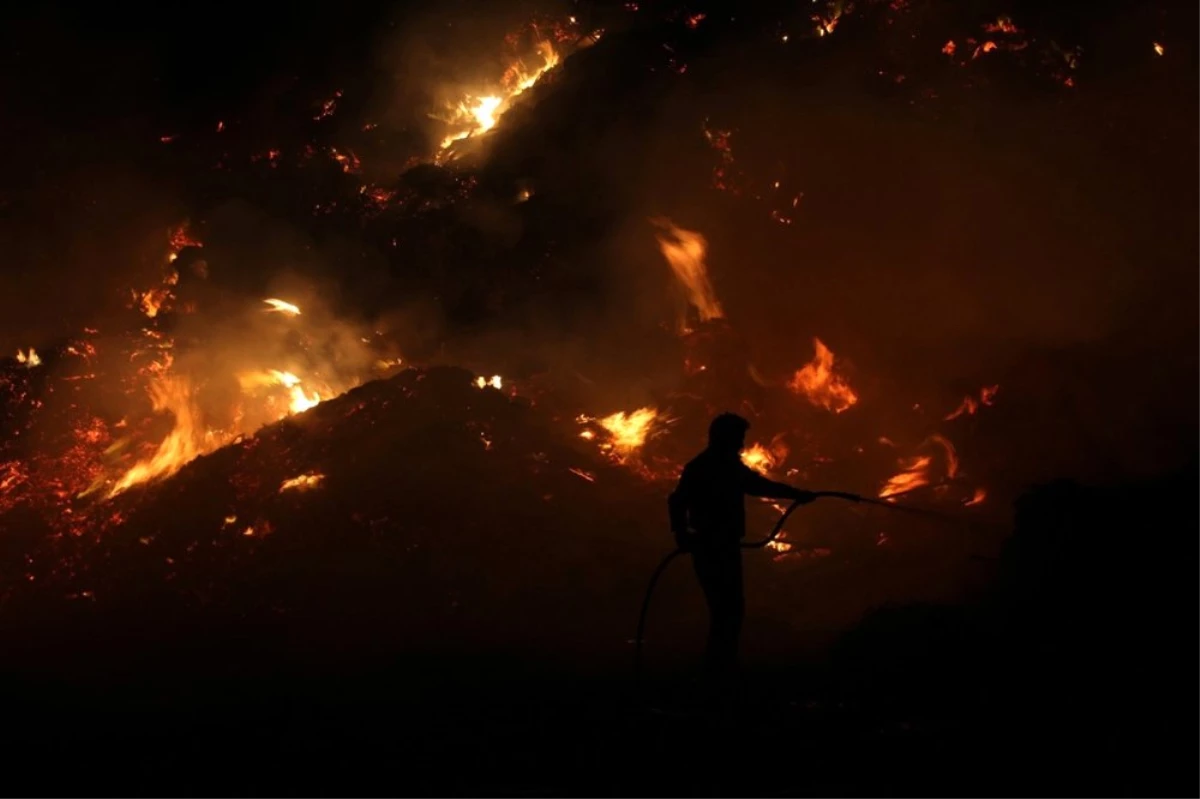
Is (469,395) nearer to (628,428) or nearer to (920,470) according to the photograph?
(628,428)

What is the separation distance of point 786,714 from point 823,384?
34.4ft

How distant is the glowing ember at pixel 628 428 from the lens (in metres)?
15.8

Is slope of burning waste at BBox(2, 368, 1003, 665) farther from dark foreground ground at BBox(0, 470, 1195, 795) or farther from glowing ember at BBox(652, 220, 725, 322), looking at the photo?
glowing ember at BBox(652, 220, 725, 322)

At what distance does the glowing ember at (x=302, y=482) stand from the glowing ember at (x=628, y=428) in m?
4.65

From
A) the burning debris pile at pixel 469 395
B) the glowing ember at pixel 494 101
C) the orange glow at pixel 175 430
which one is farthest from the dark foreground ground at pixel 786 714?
the glowing ember at pixel 494 101

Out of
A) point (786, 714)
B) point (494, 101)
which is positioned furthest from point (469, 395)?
point (786, 714)

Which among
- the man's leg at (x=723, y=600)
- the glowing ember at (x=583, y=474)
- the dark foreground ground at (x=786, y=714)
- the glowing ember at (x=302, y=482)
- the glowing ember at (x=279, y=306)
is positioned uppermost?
the glowing ember at (x=279, y=306)

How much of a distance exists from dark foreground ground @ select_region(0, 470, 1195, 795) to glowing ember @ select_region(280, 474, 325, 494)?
4.56 metres

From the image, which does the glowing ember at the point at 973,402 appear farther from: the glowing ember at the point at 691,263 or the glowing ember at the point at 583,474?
the glowing ember at the point at 583,474

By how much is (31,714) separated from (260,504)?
17.8 ft

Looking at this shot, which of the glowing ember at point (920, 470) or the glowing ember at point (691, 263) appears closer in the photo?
the glowing ember at point (920, 470)

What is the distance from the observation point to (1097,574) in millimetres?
7266

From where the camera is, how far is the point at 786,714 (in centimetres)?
623

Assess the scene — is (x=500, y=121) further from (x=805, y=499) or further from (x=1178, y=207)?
(x=805, y=499)
